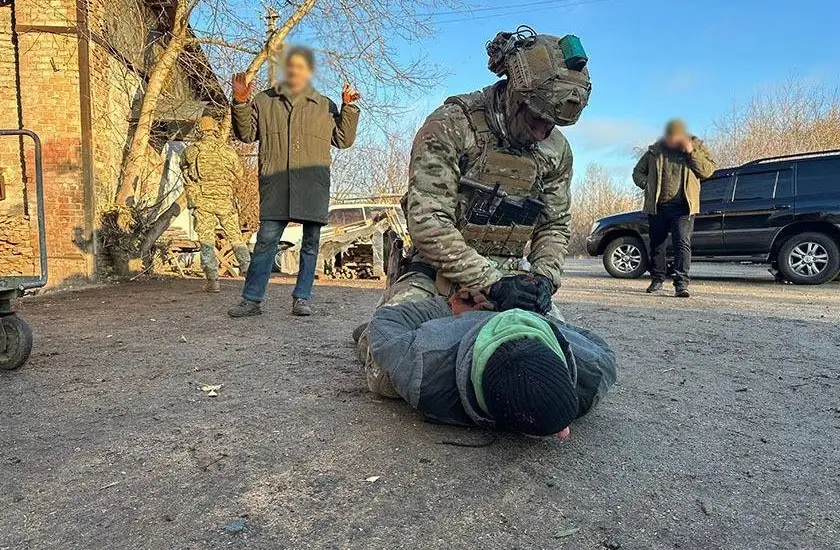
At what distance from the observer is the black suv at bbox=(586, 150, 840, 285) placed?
8.02 metres

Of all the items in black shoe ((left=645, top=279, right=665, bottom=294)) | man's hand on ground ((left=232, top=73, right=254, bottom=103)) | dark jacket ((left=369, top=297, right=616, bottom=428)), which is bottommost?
black shoe ((left=645, top=279, right=665, bottom=294))

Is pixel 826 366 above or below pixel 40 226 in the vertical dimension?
below

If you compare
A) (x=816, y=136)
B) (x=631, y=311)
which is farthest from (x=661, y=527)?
(x=816, y=136)

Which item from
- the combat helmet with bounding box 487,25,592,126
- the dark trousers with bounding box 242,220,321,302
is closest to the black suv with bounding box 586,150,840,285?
the dark trousers with bounding box 242,220,321,302

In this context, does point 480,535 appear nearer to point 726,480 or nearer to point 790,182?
point 726,480

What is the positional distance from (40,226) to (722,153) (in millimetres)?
28187

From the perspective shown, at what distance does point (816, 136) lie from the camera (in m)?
22.7

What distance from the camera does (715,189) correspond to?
8.93m

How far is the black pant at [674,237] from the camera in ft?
21.1

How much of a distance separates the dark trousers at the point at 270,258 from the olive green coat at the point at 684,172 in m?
4.26

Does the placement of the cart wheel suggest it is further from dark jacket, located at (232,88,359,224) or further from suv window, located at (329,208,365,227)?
suv window, located at (329,208,365,227)

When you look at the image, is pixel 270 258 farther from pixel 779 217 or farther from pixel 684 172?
pixel 779 217

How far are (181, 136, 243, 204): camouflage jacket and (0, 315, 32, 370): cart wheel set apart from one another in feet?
14.0

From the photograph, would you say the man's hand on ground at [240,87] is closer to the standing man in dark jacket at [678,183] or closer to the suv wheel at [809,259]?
the standing man in dark jacket at [678,183]
